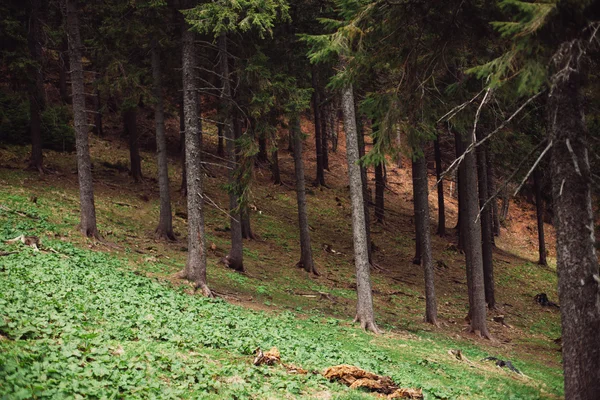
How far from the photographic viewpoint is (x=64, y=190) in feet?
70.2

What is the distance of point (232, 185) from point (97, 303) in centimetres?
631

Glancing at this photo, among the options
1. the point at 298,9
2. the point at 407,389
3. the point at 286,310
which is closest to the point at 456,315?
the point at 286,310

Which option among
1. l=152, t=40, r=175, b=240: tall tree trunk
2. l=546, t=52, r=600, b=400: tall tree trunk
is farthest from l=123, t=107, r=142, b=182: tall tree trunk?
l=546, t=52, r=600, b=400: tall tree trunk

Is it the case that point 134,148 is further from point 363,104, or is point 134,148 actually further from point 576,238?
point 576,238

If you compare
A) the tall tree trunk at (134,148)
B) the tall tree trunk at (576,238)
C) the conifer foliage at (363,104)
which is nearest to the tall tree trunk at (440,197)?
the conifer foliage at (363,104)

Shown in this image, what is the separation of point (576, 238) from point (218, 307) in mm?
8300

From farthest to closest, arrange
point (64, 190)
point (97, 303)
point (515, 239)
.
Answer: point (515, 239) < point (64, 190) < point (97, 303)

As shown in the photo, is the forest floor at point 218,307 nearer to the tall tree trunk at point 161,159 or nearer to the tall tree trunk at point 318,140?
the tall tree trunk at point 161,159

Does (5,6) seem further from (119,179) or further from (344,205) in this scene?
(344,205)

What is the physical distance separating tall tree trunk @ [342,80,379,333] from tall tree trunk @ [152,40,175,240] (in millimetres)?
8411

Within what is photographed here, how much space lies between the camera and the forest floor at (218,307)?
698 cm

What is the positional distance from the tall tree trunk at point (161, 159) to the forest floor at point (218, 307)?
0.66 metres

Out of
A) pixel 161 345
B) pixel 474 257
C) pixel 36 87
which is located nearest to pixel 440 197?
pixel 474 257

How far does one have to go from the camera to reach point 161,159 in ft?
62.8
